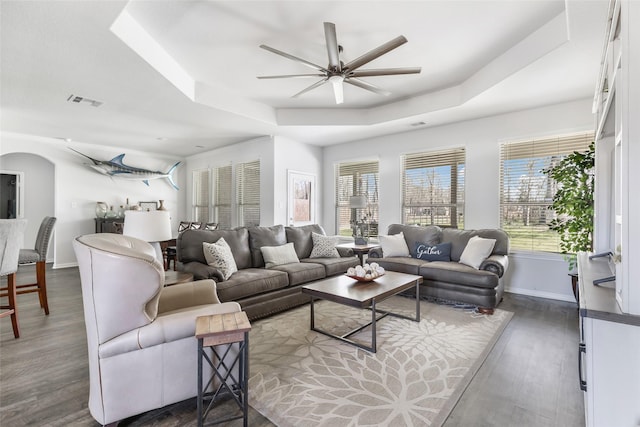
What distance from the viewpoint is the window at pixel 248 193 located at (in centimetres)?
647

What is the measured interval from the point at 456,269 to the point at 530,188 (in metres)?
1.84

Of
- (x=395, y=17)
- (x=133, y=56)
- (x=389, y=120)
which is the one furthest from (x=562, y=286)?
(x=133, y=56)

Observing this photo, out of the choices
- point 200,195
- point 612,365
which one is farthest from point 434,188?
point 200,195

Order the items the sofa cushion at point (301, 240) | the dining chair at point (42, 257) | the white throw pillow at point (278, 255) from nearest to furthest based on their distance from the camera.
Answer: the dining chair at point (42, 257) → the white throw pillow at point (278, 255) → the sofa cushion at point (301, 240)

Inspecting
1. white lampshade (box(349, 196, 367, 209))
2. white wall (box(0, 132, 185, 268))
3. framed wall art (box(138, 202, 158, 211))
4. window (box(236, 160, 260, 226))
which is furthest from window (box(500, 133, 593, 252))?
white wall (box(0, 132, 185, 268))

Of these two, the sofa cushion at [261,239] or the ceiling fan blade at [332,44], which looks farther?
the sofa cushion at [261,239]

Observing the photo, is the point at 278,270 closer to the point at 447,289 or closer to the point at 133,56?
the point at 447,289

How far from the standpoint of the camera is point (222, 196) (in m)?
7.40

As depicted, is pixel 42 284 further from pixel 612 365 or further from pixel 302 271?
pixel 612 365

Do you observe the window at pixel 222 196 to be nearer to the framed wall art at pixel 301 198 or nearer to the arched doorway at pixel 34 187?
the framed wall art at pixel 301 198

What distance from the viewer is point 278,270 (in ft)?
12.2

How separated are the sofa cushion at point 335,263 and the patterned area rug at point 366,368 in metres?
0.82

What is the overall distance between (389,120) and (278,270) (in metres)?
3.05

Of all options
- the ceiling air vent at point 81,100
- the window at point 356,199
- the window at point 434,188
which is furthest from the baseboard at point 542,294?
the ceiling air vent at point 81,100
